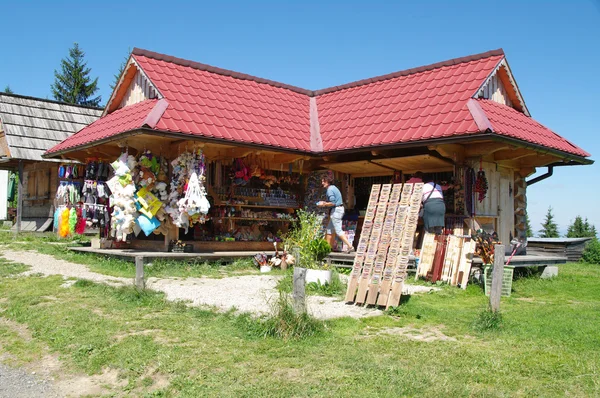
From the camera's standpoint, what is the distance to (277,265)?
1278 cm

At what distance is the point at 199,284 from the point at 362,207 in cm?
609

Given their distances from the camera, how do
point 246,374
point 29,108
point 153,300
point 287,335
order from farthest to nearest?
point 29,108
point 153,300
point 287,335
point 246,374

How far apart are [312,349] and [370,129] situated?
8894 millimetres

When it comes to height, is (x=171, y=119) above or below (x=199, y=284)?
above

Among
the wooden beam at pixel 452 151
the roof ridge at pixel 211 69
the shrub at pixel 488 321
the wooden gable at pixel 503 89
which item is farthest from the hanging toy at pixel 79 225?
the shrub at pixel 488 321

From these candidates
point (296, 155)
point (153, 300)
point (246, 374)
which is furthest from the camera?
point (296, 155)

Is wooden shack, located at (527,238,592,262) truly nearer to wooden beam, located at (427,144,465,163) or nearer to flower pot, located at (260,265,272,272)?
wooden beam, located at (427,144,465,163)

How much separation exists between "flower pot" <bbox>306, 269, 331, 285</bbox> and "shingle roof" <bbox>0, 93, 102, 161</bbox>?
14.5 meters

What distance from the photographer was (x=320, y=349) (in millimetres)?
6141

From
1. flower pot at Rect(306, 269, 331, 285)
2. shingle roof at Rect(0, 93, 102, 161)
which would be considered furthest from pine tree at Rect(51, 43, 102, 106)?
flower pot at Rect(306, 269, 331, 285)

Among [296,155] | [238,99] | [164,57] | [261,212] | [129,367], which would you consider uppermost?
[164,57]

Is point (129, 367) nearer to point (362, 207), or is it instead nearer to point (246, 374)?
point (246, 374)

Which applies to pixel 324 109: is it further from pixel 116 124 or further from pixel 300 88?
pixel 116 124

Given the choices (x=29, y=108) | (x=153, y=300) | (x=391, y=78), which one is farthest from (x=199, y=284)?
(x=29, y=108)
